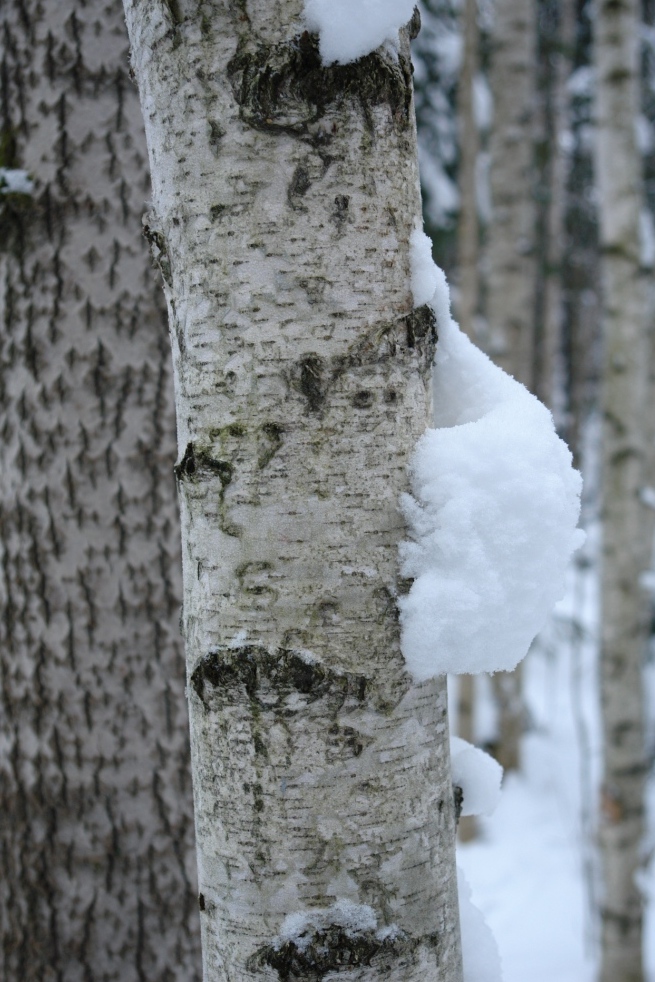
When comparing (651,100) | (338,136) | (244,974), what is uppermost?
(651,100)

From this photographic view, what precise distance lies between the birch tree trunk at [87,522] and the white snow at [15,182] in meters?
0.02

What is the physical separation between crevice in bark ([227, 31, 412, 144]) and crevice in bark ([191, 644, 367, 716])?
546 mm

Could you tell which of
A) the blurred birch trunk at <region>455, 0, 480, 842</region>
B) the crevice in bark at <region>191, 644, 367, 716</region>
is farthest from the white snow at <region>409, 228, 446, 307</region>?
the blurred birch trunk at <region>455, 0, 480, 842</region>

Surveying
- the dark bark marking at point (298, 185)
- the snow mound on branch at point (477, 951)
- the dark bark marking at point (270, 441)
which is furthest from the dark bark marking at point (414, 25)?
the snow mound on branch at point (477, 951)

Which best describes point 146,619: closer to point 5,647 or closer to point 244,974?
point 5,647

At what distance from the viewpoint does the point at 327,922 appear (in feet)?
2.59

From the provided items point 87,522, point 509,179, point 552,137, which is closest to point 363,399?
point 87,522

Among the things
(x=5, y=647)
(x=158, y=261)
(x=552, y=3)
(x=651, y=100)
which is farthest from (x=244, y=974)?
(x=552, y=3)

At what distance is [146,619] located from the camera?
1773 millimetres

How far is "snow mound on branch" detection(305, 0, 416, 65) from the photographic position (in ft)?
2.52

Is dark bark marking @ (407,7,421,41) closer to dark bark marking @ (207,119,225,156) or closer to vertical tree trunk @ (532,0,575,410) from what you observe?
dark bark marking @ (207,119,225,156)

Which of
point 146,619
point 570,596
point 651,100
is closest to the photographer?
point 146,619

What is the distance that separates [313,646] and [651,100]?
11308mm

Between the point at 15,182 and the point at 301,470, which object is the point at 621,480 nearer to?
the point at 15,182
